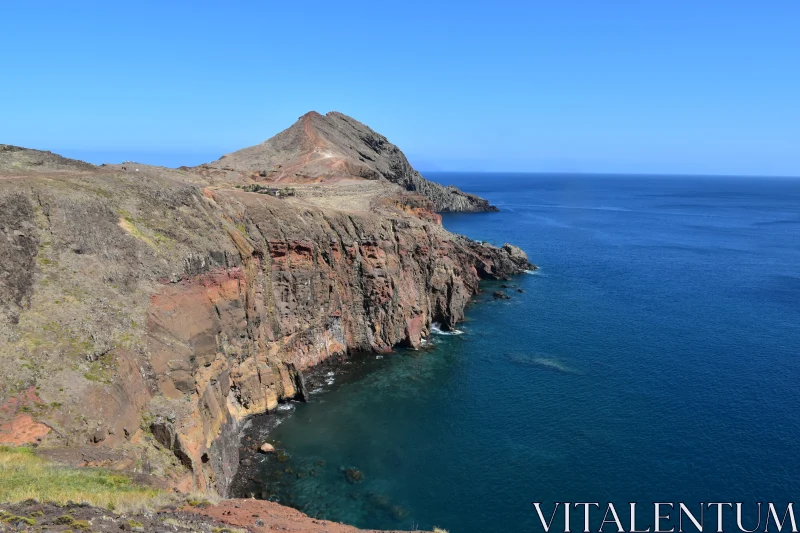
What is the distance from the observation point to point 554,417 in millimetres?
50469

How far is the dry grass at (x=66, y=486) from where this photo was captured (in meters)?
20.9

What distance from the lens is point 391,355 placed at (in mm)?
66438

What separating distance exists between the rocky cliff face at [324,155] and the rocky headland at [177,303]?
27.3 m

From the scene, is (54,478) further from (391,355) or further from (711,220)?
(711,220)

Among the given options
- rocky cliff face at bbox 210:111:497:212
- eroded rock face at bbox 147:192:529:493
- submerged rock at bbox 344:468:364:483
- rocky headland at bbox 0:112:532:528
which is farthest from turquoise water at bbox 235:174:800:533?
rocky cliff face at bbox 210:111:497:212

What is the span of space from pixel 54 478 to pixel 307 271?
3874 cm

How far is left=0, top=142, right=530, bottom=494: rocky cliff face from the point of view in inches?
1216

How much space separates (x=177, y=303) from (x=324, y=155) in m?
80.7

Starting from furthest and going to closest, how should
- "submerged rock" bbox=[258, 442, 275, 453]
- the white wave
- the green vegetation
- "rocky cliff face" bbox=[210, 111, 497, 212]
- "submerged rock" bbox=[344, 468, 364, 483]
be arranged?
"rocky cliff face" bbox=[210, 111, 497, 212] → the white wave → "submerged rock" bbox=[258, 442, 275, 453] → "submerged rock" bbox=[344, 468, 364, 483] → the green vegetation

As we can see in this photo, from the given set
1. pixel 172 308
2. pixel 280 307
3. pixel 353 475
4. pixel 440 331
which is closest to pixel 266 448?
pixel 353 475

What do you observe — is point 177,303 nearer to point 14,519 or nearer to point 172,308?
point 172,308

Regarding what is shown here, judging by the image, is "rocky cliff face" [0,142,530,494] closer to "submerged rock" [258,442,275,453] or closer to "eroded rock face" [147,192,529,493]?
"eroded rock face" [147,192,529,493]

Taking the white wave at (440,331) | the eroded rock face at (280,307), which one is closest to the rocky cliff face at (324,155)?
the eroded rock face at (280,307)

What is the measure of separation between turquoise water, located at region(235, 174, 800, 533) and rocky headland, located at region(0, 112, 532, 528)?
17.2 feet
